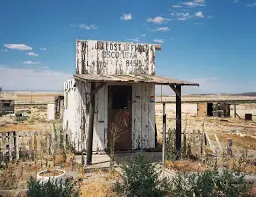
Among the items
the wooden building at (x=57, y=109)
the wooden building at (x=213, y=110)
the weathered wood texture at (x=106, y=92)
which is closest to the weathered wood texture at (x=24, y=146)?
the weathered wood texture at (x=106, y=92)

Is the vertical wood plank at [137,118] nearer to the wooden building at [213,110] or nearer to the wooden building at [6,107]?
the wooden building at [6,107]

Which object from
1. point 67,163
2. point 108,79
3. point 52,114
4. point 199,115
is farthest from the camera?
point 199,115

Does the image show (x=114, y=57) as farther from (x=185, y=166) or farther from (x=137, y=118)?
(x=185, y=166)

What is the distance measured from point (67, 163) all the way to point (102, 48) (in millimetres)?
4808

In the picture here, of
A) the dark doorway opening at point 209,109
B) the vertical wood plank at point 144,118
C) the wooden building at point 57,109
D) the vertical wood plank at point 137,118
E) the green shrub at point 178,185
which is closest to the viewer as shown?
the green shrub at point 178,185

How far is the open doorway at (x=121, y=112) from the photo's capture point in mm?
11944

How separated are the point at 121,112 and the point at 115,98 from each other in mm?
597

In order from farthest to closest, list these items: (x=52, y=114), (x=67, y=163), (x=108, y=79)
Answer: (x=52, y=114) < (x=67, y=163) < (x=108, y=79)

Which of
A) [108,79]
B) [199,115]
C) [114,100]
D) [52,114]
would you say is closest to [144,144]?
[114,100]

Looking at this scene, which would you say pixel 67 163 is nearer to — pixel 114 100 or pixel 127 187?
pixel 114 100

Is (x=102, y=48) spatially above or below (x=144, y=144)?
above

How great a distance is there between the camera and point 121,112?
1203 centimetres

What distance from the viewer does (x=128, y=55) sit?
1262 centimetres

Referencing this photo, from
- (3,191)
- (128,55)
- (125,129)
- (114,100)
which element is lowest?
(3,191)
